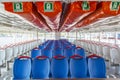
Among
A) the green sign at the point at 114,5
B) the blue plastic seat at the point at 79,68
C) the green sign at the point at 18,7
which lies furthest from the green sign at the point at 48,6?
the blue plastic seat at the point at 79,68

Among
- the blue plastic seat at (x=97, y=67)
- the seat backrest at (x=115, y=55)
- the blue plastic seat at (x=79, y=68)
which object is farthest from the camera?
the seat backrest at (x=115, y=55)

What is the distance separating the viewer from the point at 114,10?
169 inches

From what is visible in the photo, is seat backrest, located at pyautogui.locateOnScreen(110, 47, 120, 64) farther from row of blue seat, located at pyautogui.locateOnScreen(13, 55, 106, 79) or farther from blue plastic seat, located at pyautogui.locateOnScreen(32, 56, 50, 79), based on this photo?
blue plastic seat, located at pyautogui.locateOnScreen(32, 56, 50, 79)

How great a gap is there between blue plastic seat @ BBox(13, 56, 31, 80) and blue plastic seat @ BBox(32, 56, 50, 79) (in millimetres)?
151

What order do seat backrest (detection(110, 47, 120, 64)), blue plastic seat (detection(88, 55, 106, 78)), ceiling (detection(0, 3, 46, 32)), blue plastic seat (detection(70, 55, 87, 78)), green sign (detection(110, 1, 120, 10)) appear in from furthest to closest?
1. seat backrest (detection(110, 47, 120, 64))
2. ceiling (detection(0, 3, 46, 32))
3. blue plastic seat (detection(70, 55, 87, 78))
4. blue plastic seat (detection(88, 55, 106, 78))
5. green sign (detection(110, 1, 120, 10))

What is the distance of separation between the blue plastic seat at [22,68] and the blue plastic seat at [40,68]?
0.15m

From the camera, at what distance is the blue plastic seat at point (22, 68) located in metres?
5.37

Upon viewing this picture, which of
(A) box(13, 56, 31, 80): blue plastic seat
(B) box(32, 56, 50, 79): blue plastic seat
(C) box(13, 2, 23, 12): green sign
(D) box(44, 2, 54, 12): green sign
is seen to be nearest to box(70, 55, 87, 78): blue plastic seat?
(B) box(32, 56, 50, 79): blue plastic seat

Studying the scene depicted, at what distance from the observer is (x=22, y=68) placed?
5461 millimetres

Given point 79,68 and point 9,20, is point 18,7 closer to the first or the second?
point 79,68

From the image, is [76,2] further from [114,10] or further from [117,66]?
[117,66]

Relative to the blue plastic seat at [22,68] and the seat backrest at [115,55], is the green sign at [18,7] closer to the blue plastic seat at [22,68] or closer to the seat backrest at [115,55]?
the blue plastic seat at [22,68]

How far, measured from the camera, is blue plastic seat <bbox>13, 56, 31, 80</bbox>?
5.37 m

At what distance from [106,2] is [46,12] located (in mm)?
1169
